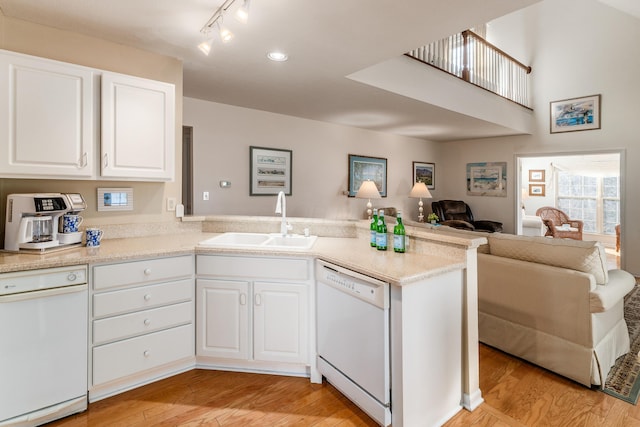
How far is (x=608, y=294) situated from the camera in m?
2.02

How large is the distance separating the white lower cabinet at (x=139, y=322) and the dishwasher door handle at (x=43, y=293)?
0.27 ft

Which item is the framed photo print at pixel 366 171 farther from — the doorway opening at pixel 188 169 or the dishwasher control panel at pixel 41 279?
the dishwasher control panel at pixel 41 279

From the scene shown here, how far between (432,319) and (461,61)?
3.85m

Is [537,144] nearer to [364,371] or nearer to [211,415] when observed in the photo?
[364,371]

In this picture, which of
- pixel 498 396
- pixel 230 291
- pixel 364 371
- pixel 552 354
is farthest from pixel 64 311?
pixel 552 354

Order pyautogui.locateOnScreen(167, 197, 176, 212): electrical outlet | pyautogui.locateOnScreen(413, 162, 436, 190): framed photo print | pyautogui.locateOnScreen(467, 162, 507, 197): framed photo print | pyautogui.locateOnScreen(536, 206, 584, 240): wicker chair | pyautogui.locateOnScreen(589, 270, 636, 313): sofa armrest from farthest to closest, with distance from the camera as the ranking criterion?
pyautogui.locateOnScreen(536, 206, 584, 240): wicker chair → pyautogui.locateOnScreen(413, 162, 436, 190): framed photo print → pyautogui.locateOnScreen(467, 162, 507, 197): framed photo print → pyautogui.locateOnScreen(167, 197, 176, 212): electrical outlet → pyautogui.locateOnScreen(589, 270, 636, 313): sofa armrest

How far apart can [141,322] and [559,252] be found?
284cm

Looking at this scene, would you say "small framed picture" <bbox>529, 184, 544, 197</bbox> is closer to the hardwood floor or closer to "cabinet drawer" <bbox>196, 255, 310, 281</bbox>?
the hardwood floor

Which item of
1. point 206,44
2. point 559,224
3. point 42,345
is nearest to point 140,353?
point 42,345

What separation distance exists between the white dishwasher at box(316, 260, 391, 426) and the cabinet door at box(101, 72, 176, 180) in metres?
1.44

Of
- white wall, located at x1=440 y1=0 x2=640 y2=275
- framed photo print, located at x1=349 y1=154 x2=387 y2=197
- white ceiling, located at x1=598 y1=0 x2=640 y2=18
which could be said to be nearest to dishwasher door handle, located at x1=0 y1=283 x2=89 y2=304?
framed photo print, located at x1=349 y1=154 x2=387 y2=197

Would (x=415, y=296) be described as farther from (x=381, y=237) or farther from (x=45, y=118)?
(x=45, y=118)

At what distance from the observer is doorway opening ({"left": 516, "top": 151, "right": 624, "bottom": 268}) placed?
711 cm

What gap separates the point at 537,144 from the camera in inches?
229
